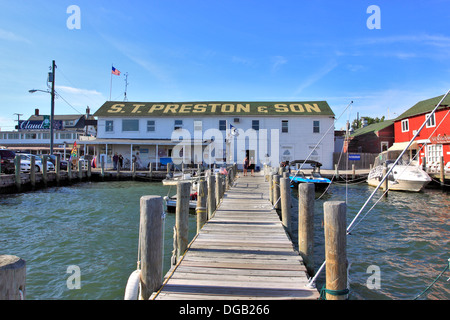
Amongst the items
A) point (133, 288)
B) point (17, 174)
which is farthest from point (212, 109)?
point (133, 288)

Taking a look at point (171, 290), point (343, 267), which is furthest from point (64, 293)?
point (343, 267)

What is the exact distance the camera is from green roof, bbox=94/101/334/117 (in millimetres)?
34281

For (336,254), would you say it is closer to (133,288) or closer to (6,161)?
(133,288)

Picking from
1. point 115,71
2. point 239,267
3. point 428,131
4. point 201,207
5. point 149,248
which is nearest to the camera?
point 149,248

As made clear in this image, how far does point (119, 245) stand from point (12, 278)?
287 inches

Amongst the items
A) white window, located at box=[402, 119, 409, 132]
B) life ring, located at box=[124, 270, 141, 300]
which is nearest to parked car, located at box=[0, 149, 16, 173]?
life ring, located at box=[124, 270, 141, 300]

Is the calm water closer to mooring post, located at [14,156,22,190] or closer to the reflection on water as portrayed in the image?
the reflection on water

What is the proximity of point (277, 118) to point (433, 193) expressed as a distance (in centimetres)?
1744

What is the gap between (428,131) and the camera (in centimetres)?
2897

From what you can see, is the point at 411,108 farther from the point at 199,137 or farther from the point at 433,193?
the point at 199,137

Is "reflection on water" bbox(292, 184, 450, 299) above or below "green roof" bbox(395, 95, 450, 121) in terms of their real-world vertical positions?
below

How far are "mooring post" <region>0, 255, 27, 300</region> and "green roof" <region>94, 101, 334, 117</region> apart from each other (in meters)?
32.4

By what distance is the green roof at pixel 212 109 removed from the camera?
3428 centimetres

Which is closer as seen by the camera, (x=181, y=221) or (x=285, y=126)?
(x=181, y=221)
